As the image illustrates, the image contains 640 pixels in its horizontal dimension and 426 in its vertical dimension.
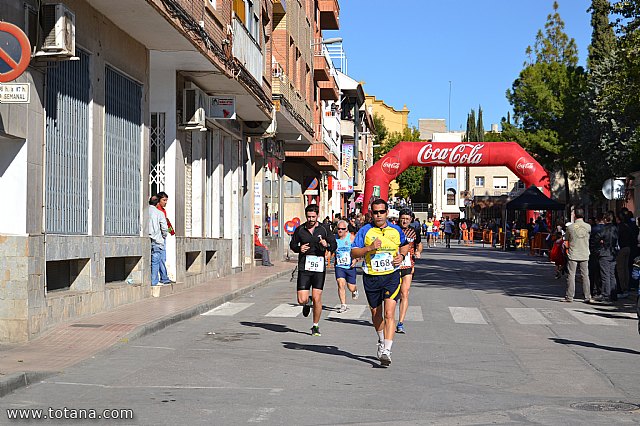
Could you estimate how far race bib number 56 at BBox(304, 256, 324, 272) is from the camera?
14180 millimetres

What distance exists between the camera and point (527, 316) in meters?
18.0

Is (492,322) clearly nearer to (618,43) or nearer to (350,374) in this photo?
(350,374)

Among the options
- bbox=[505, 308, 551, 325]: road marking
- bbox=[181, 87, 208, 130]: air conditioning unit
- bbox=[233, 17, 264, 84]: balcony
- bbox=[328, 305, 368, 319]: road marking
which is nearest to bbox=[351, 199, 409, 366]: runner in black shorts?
bbox=[328, 305, 368, 319]: road marking

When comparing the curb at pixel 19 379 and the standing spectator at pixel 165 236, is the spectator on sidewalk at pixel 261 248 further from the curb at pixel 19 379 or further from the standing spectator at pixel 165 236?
the curb at pixel 19 379

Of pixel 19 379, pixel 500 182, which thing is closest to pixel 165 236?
pixel 19 379

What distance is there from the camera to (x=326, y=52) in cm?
4853

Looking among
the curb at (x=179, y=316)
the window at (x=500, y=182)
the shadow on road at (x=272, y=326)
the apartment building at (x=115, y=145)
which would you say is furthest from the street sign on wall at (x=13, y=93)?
the window at (x=500, y=182)

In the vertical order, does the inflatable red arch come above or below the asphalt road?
above

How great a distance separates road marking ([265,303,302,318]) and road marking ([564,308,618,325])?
16.3 feet

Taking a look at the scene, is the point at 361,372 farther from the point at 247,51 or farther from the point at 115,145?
the point at 247,51

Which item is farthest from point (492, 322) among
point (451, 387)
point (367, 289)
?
point (451, 387)

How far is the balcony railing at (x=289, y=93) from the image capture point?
31.6 m

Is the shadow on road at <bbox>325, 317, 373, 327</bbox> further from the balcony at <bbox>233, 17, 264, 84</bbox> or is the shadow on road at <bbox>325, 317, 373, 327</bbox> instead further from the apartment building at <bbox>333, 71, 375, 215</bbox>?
the apartment building at <bbox>333, 71, 375, 215</bbox>

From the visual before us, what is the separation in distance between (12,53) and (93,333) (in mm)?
4422
